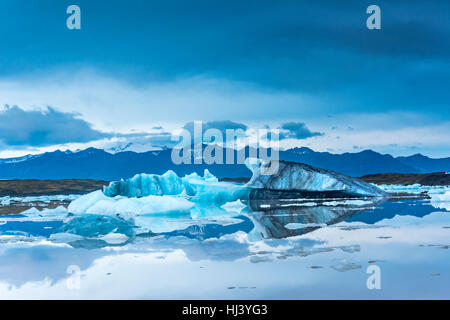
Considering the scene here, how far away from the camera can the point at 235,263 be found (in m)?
4.90

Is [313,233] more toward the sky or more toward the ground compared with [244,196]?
more toward the ground

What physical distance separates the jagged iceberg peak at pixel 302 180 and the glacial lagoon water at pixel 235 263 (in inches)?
366

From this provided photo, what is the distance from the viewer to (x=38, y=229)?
9.20 metres

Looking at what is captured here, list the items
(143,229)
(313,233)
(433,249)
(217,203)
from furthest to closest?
(217,203)
(143,229)
(313,233)
(433,249)

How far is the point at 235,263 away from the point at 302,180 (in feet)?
44.8

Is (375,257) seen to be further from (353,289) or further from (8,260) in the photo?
(8,260)

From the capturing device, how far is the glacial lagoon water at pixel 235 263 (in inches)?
147

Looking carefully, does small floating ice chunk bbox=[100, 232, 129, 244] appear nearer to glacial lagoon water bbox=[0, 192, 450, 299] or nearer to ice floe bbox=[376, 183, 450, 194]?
glacial lagoon water bbox=[0, 192, 450, 299]

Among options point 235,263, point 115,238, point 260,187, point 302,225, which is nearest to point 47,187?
point 260,187

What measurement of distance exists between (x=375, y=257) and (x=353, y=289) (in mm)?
1487
